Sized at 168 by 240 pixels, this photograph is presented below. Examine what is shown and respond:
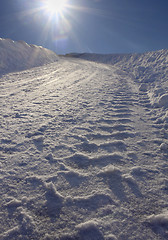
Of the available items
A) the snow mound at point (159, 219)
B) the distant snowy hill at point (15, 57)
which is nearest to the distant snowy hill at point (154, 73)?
the snow mound at point (159, 219)

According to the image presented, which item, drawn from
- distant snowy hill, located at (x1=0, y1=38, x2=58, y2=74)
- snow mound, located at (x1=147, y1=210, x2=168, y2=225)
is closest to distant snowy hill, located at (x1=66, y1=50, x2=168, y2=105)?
snow mound, located at (x1=147, y1=210, x2=168, y2=225)

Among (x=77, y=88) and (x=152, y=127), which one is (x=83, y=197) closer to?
(x=152, y=127)

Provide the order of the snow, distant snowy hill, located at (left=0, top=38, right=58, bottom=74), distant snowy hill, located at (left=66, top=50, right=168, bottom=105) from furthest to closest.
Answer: distant snowy hill, located at (left=0, top=38, right=58, bottom=74), distant snowy hill, located at (left=66, top=50, right=168, bottom=105), the snow

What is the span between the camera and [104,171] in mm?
2055

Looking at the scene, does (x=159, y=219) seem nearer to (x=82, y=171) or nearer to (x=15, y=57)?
(x=82, y=171)

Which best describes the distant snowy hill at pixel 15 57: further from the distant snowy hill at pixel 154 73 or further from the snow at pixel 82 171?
the distant snowy hill at pixel 154 73

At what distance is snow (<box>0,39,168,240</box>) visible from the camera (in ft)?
4.75

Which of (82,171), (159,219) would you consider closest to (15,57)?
(82,171)

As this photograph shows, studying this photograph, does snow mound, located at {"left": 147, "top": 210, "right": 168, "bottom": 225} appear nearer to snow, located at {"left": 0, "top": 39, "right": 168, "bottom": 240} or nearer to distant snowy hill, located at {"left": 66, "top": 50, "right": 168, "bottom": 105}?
snow, located at {"left": 0, "top": 39, "right": 168, "bottom": 240}

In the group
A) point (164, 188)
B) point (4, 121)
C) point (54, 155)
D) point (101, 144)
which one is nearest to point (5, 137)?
point (4, 121)

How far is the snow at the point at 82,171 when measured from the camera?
1.45 meters

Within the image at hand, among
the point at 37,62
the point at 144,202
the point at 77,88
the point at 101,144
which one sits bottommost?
the point at 144,202

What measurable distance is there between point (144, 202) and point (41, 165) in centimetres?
131

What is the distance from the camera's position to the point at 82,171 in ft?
6.81
